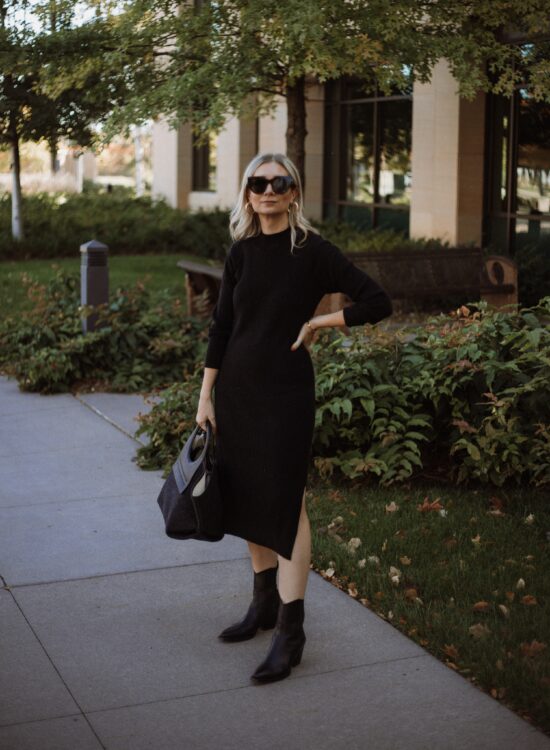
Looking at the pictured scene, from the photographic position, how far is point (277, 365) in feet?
14.3

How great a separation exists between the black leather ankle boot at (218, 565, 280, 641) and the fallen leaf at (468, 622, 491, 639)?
79 centimetres

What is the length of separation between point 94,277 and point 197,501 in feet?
22.7

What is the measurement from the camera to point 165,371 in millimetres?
10477

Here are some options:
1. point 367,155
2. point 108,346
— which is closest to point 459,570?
point 108,346

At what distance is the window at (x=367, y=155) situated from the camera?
18.6 m

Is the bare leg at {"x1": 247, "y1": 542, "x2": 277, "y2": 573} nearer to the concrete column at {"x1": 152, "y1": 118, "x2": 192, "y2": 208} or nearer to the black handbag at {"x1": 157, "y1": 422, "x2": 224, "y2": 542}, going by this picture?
Result: the black handbag at {"x1": 157, "y1": 422, "x2": 224, "y2": 542}

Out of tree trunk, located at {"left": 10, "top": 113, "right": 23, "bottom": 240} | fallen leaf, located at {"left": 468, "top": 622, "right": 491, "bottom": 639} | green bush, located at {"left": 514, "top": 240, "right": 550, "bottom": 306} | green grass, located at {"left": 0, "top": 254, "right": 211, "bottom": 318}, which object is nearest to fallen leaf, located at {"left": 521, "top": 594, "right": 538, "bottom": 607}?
fallen leaf, located at {"left": 468, "top": 622, "right": 491, "bottom": 639}

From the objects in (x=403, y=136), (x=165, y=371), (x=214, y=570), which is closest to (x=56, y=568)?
(x=214, y=570)

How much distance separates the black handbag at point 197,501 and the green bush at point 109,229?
15.6 metres

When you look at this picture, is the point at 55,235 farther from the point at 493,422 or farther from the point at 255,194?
the point at 255,194

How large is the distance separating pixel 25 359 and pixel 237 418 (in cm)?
656

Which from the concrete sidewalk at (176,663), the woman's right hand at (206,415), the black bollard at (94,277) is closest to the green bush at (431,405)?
the concrete sidewalk at (176,663)

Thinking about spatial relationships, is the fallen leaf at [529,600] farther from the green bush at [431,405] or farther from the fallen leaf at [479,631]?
the green bush at [431,405]

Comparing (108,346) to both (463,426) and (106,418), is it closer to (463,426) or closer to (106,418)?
(106,418)
